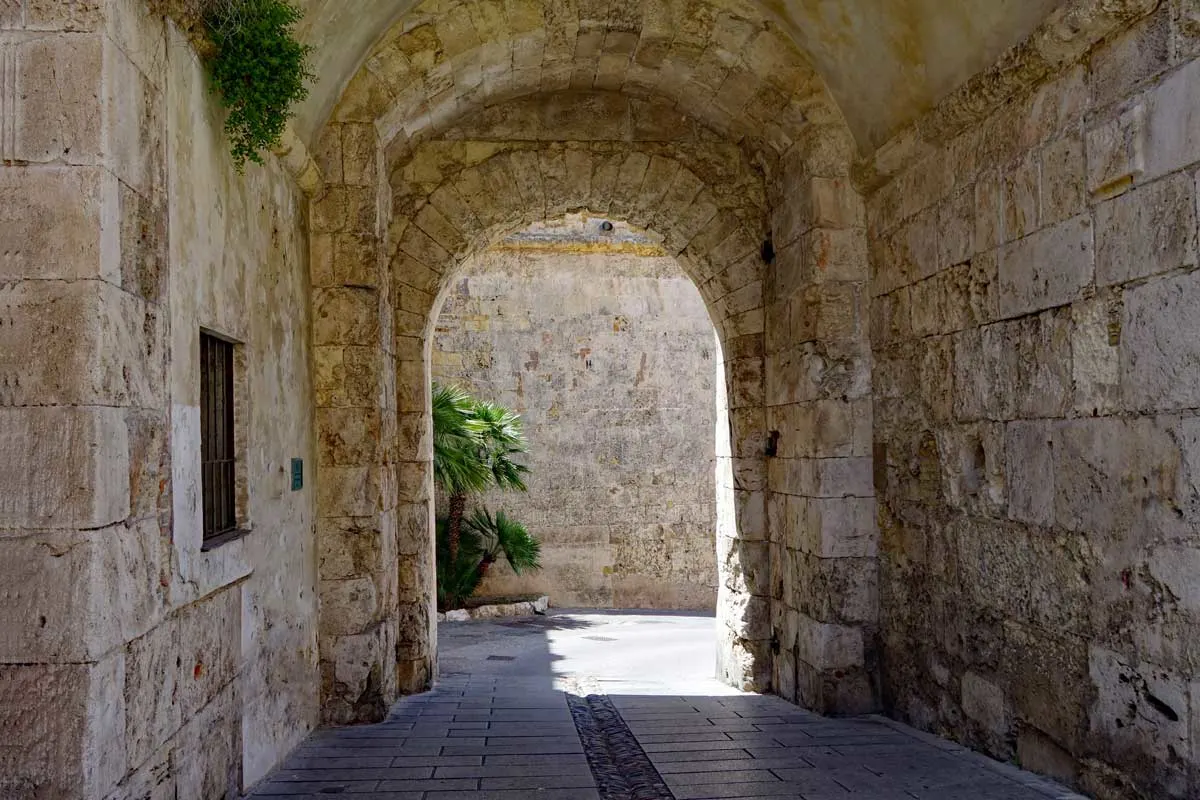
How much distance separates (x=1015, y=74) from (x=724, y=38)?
2055 mm

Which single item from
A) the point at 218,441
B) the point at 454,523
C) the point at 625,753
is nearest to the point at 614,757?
the point at 625,753

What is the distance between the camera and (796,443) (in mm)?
5809

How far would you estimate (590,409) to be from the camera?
42.7 feet

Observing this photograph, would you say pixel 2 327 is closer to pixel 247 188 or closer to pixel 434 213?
pixel 247 188

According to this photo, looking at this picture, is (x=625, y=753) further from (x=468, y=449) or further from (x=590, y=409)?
(x=590, y=409)

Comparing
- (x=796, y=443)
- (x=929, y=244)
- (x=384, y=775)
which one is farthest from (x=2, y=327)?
(x=796, y=443)

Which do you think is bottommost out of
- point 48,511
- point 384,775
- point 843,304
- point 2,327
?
point 384,775

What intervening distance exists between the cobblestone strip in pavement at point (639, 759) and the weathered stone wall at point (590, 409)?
7.04 m

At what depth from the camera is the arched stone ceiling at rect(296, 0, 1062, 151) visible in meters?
4.37

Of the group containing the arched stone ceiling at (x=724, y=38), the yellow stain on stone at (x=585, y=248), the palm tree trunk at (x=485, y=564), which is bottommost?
the palm tree trunk at (x=485, y=564)

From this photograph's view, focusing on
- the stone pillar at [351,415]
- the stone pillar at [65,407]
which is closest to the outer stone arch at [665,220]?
the stone pillar at [351,415]

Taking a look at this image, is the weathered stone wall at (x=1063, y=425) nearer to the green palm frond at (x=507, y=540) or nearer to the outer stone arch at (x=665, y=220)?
the outer stone arch at (x=665, y=220)

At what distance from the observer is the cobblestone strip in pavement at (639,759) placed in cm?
384

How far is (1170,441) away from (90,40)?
3.32 meters
